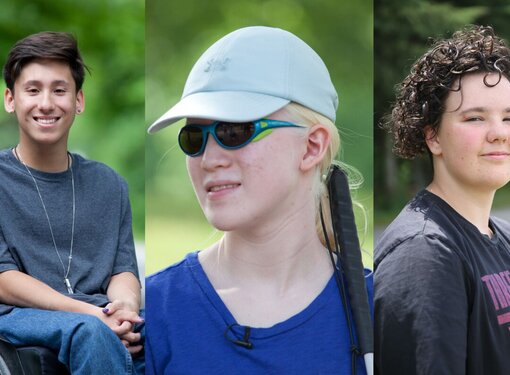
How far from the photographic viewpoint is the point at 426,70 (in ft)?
6.35

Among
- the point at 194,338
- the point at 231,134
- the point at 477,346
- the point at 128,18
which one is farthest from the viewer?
the point at 128,18

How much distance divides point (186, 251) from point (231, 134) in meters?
0.31

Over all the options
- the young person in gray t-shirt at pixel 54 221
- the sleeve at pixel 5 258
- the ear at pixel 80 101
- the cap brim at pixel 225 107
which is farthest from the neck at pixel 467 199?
the sleeve at pixel 5 258

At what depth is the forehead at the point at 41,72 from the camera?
2.05 meters

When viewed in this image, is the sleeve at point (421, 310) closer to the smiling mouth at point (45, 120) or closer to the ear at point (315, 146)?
the ear at point (315, 146)

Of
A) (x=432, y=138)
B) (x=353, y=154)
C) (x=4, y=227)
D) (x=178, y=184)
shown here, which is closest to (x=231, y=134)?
(x=178, y=184)

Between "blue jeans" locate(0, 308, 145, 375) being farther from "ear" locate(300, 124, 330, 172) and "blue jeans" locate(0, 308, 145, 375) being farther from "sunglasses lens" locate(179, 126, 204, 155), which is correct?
"ear" locate(300, 124, 330, 172)

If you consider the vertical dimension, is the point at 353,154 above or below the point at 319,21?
below

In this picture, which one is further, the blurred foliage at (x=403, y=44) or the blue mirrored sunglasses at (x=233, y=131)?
the blurred foliage at (x=403, y=44)

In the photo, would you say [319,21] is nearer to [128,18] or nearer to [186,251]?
[186,251]

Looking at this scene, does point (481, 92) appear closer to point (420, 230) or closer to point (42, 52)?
point (420, 230)

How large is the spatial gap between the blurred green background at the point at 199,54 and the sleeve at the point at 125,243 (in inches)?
20.9

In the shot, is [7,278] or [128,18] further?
[128,18]

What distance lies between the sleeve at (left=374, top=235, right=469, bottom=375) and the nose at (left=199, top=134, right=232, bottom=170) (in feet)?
1.77
